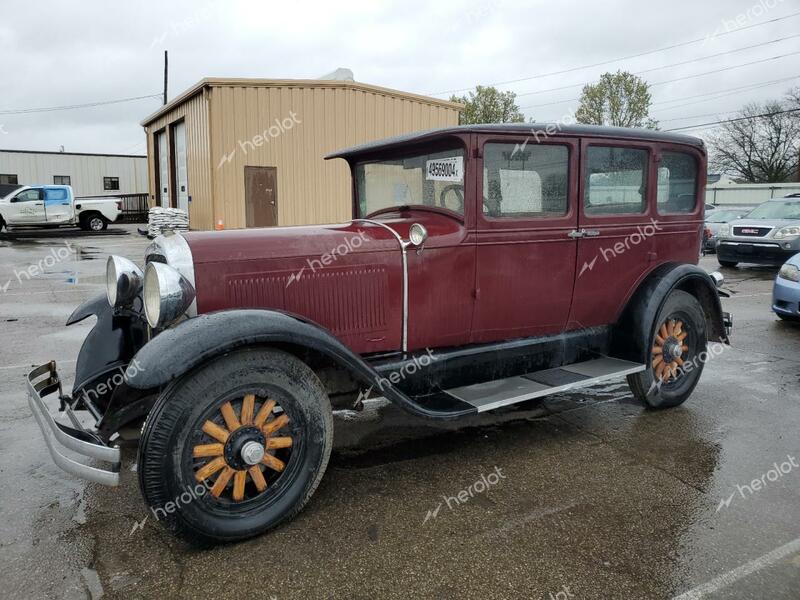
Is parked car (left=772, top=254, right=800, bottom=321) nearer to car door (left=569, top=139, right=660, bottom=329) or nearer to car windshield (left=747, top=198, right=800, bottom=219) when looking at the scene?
car door (left=569, top=139, right=660, bottom=329)

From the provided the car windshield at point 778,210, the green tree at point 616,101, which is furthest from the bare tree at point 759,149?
the car windshield at point 778,210

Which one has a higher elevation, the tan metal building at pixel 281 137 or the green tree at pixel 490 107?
the green tree at pixel 490 107

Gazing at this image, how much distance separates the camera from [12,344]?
20.0ft

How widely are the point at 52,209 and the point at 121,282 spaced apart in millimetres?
21712

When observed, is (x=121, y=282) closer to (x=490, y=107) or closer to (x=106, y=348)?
(x=106, y=348)

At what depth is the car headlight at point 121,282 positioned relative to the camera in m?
3.27

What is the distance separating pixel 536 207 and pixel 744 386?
2734 mm

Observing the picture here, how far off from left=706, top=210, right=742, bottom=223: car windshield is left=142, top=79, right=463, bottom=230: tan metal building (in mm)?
8908

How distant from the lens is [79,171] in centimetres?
3212

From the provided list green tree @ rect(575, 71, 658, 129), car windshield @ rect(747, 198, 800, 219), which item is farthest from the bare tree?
car windshield @ rect(747, 198, 800, 219)

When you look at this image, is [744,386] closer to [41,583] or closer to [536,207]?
[536,207]

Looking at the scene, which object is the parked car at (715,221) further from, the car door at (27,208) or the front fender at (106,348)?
the car door at (27,208)

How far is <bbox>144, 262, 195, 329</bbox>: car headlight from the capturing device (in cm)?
267

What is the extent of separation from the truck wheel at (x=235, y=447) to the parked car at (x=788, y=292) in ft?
21.1
